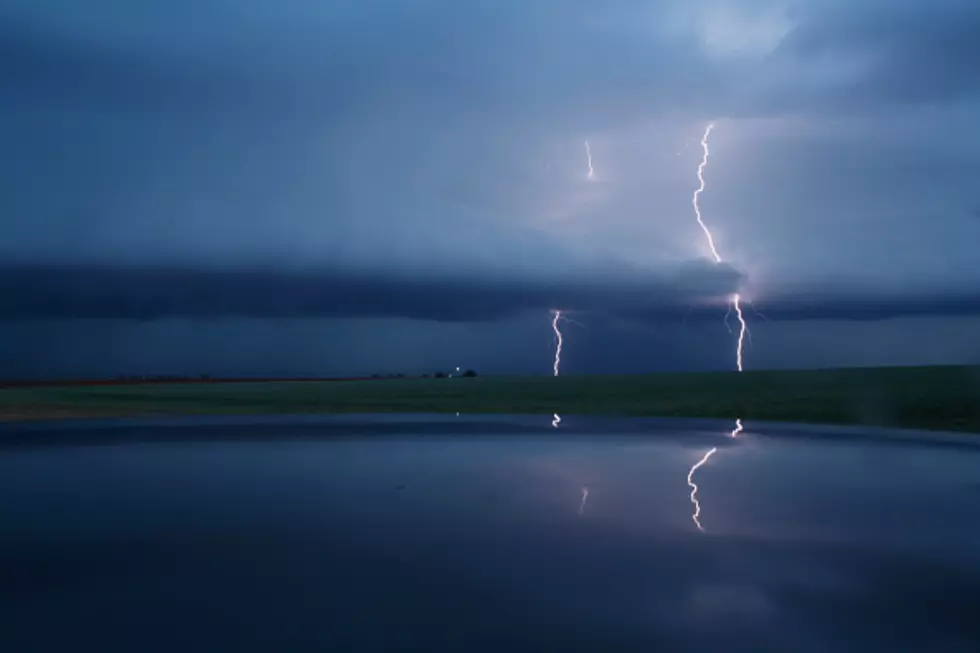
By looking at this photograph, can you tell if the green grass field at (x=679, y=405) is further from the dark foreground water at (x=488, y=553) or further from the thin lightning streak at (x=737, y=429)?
the dark foreground water at (x=488, y=553)

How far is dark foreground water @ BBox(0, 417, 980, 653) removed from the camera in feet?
20.6

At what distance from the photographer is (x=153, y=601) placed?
702 centimetres

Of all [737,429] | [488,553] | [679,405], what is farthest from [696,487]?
[679,405]

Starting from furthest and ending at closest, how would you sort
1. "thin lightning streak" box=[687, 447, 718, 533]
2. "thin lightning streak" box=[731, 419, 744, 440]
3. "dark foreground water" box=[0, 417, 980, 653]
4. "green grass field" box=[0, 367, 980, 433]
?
"green grass field" box=[0, 367, 980, 433] < "thin lightning streak" box=[731, 419, 744, 440] < "thin lightning streak" box=[687, 447, 718, 533] < "dark foreground water" box=[0, 417, 980, 653]

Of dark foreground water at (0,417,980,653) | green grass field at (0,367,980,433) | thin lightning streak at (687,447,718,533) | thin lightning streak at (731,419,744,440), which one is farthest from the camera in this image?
green grass field at (0,367,980,433)

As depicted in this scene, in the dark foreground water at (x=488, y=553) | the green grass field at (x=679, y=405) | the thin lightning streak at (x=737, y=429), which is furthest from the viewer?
the green grass field at (x=679, y=405)

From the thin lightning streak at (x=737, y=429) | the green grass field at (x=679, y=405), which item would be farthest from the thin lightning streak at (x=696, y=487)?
the green grass field at (x=679, y=405)

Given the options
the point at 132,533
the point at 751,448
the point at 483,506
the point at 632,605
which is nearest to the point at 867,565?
the point at 632,605

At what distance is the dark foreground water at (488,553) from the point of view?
247 inches

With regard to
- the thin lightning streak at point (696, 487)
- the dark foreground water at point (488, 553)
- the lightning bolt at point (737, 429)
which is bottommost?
the dark foreground water at point (488, 553)

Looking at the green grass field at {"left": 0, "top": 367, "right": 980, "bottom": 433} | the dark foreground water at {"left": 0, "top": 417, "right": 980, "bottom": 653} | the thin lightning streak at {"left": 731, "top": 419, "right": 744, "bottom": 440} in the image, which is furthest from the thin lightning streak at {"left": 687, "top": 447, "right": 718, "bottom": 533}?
the green grass field at {"left": 0, "top": 367, "right": 980, "bottom": 433}

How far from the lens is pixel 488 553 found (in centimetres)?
876

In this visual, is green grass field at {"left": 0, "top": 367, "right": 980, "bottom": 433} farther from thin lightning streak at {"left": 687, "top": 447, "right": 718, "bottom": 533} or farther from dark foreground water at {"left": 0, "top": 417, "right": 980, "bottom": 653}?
dark foreground water at {"left": 0, "top": 417, "right": 980, "bottom": 653}

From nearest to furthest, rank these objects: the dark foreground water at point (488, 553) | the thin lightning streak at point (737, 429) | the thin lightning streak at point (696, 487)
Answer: the dark foreground water at point (488, 553), the thin lightning streak at point (696, 487), the thin lightning streak at point (737, 429)
